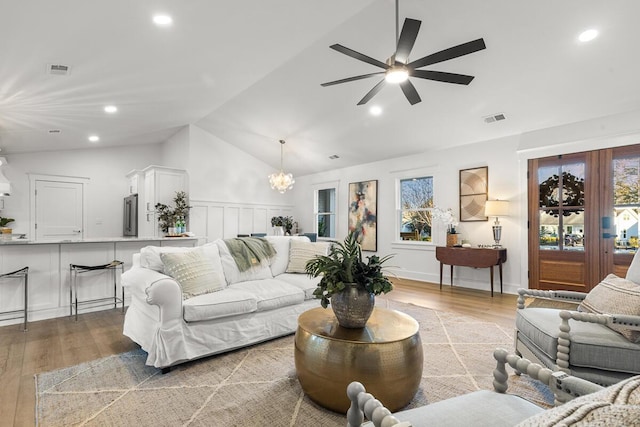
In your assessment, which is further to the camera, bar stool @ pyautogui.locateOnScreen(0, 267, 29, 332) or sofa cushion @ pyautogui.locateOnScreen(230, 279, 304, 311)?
bar stool @ pyautogui.locateOnScreen(0, 267, 29, 332)

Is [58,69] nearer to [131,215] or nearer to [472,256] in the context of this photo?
[131,215]

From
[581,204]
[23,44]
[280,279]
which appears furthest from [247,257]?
[581,204]

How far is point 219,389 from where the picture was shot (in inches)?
87.4

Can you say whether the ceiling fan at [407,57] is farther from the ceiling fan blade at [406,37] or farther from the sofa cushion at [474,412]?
the sofa cushion at [474,412]

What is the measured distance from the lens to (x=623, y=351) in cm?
180

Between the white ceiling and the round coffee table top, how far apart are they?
2.67m

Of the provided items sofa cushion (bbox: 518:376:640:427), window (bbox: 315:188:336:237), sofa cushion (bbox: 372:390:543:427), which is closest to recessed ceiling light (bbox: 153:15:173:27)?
sofa cushion (bbox: 372:390:543:427)

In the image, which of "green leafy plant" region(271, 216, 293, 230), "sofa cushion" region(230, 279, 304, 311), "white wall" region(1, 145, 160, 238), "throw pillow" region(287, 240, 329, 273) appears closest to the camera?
"sofa cushion" region(230, 279, 304, 311)

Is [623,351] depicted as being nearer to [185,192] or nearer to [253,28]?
[253,28]

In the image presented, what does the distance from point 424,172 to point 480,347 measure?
396 cm

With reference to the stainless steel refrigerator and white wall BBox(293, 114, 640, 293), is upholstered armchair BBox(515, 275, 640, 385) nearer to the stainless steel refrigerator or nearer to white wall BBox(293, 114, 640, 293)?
white wall BBox(293, 114, 640, 293)

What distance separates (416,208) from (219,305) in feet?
15.7

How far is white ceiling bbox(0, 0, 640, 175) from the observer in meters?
2.82

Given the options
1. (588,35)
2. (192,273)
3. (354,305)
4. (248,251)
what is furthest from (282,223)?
(588,35)
